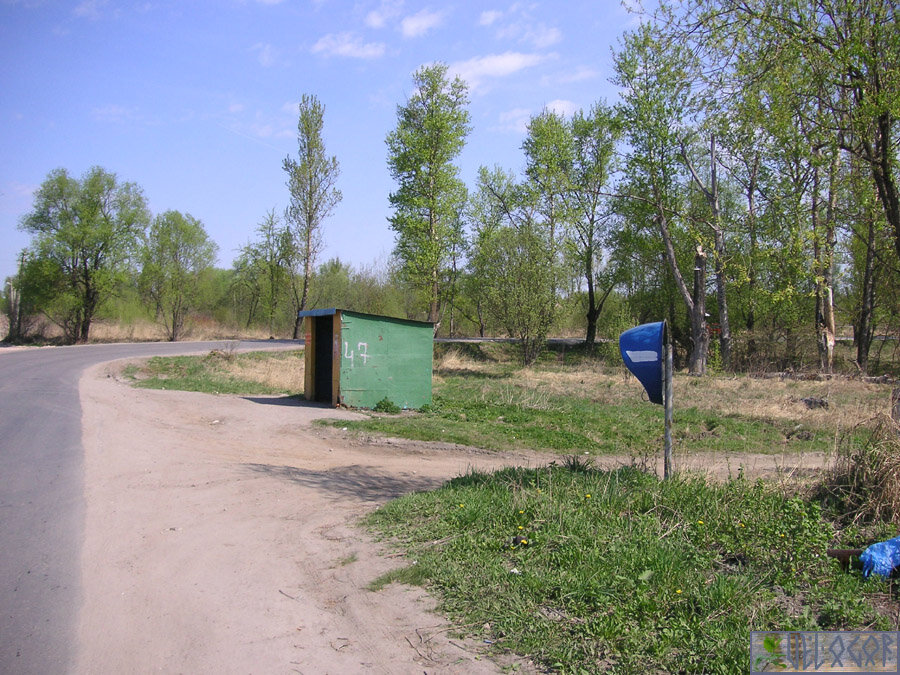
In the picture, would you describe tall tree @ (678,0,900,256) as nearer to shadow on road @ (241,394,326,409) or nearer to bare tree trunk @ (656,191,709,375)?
shadow on road @ (241,394,326,409)

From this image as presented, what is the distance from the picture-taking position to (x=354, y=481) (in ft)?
28.1

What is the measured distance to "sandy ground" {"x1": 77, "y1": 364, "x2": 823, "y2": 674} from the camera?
3.85 m

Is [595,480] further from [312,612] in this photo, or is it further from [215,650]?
[215,650]

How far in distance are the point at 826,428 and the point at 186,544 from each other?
13.1 m

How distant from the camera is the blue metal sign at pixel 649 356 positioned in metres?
6.51

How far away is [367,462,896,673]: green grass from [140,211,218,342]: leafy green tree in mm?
44224

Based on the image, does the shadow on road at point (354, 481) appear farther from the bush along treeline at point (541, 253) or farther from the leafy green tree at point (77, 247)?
the leafy green tree at point (77, 247)

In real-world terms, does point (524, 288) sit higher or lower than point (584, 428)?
higher

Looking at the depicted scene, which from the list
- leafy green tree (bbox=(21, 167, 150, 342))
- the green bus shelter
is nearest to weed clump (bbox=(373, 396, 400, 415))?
the green bus shelter

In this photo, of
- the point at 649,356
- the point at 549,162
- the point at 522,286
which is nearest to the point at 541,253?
the point at 522,286

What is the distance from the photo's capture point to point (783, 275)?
9.28 meters

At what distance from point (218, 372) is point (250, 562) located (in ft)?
60.5

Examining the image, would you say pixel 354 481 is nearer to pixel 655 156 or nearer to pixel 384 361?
pixel 384 361

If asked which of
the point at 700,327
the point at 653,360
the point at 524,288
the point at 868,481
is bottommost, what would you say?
the point at 868,481
